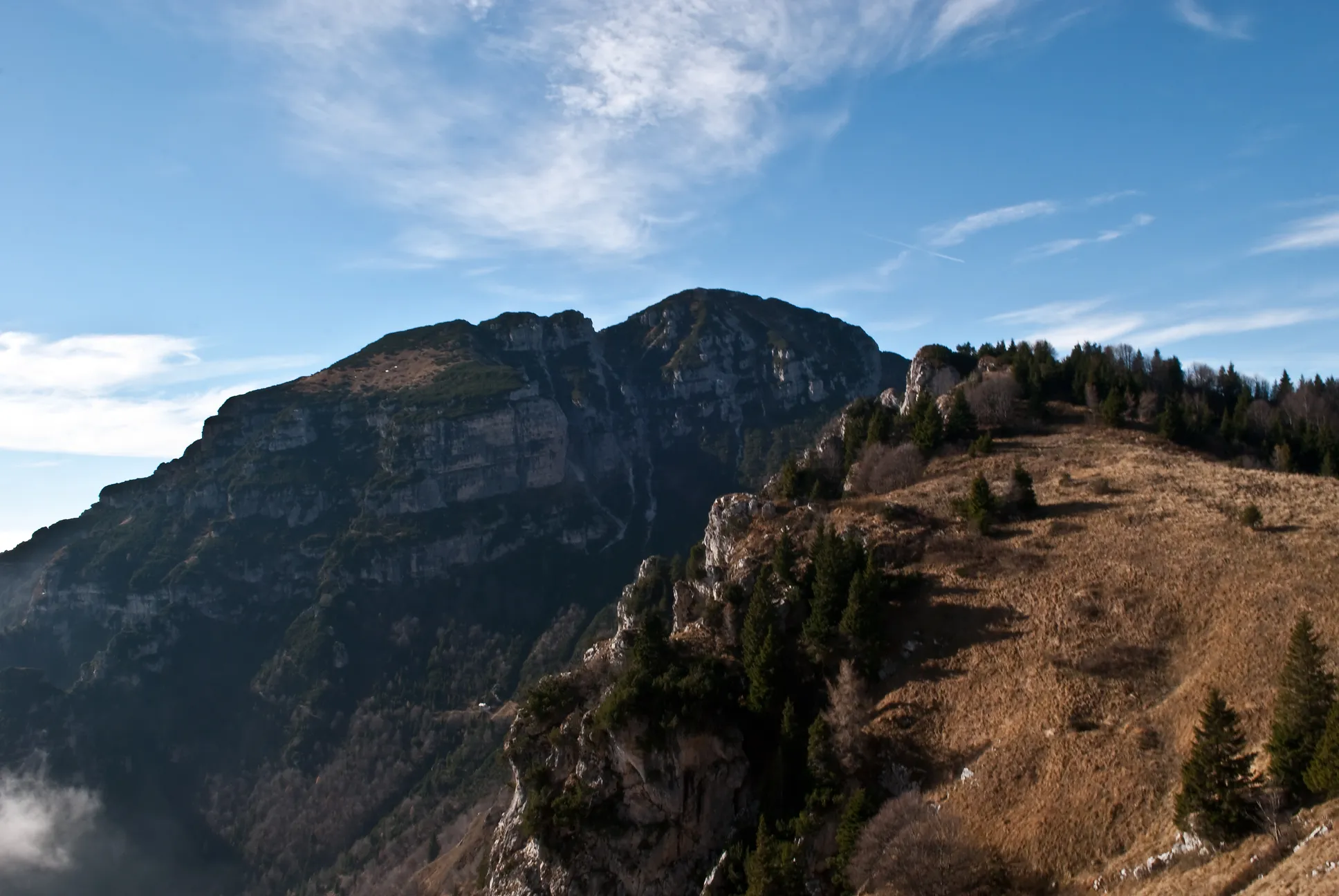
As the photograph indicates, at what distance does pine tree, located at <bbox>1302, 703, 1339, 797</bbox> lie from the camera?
2527cm

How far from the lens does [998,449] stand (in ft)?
229

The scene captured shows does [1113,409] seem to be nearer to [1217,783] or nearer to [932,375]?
[932,375]

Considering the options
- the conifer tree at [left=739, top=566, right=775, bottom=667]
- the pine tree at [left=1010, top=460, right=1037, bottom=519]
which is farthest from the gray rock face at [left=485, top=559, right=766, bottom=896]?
the pine tree at [left=1010, top=460, right=1037, bottom=519]

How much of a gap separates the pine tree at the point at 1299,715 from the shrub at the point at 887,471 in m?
37.2

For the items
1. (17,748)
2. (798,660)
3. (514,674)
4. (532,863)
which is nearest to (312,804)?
(514,674)

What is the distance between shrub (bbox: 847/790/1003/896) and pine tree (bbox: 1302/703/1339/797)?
10.2m

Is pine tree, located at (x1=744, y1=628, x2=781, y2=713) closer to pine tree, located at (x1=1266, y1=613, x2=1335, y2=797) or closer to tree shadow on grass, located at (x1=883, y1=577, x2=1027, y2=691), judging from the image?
tree shadow on grass, located at (x1=883, y1=577, x2=1027, y2=691)

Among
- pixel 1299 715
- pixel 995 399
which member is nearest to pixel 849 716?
pixel 1299 715

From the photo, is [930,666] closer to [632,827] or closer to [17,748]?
[632,827]

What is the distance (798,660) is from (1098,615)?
15539 mm

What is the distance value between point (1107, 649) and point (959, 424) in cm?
3572

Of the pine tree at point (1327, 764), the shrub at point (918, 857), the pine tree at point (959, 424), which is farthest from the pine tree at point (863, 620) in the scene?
the pine tree at point (959, 424)

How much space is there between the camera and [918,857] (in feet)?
103

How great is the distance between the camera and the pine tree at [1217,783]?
26.5 m
